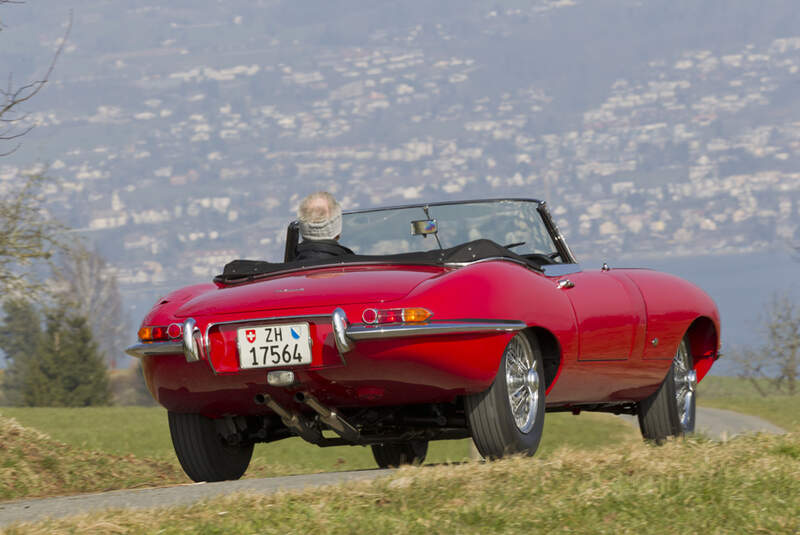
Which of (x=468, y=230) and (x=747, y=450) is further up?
(x=468, y=230)

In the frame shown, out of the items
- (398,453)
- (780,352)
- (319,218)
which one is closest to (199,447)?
(319,218)

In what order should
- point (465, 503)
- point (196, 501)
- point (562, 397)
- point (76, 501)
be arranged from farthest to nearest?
point (562, 397), point (76, 501), point (196, 501), point (465, 503)

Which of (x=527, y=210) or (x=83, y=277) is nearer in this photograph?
(x=527, y=210)

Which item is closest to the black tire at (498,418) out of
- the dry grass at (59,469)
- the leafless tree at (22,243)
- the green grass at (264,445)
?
the dry grass at (59,469)

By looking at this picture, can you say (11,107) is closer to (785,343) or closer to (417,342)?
(417,342)

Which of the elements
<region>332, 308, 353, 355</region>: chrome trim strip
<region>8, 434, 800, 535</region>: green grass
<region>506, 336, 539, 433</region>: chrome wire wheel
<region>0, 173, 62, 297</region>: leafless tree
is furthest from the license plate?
<region>0, 173, 62, 297</region>: leafless tree

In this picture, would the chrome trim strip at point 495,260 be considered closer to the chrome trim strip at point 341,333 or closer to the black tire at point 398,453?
the chrome trim strip at point 341,333

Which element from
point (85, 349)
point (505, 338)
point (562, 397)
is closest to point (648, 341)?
point (562, 397)

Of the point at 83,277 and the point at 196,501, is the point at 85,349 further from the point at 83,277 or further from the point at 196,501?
the point at 196,501

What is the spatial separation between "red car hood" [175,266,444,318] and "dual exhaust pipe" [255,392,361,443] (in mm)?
453

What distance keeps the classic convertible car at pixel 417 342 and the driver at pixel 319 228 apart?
27 cm

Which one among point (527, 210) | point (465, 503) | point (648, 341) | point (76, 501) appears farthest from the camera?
point (527, 210)

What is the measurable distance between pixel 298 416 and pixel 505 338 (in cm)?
112

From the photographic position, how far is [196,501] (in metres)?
4.24
